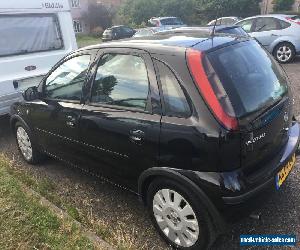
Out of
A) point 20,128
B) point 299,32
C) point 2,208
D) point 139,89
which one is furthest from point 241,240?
point 299,32

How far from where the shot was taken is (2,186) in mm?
4383

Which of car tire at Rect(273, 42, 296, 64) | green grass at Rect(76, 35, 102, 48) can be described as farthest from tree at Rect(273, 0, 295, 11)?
car tire at Rect(273, 42, 296, 64)

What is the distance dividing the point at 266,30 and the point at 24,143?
9178 millimetres

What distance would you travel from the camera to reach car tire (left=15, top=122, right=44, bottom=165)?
16.7 feet

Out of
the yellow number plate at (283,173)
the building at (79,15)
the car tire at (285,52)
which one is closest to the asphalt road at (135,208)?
the yellow number plate at (283,173)

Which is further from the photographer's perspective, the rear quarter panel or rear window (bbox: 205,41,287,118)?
rear window (bbox: 205,41,287,118)

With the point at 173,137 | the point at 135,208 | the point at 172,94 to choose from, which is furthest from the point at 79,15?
the point at 173,137

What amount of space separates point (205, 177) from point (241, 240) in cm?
88

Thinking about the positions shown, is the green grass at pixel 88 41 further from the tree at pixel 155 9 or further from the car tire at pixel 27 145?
the car tire at pixel 27 145

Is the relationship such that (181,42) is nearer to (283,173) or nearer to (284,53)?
(283,173)

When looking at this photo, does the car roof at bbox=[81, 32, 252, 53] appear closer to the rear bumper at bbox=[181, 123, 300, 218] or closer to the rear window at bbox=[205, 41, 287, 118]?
the rear window at bbox=[205, 41, 287, 118]

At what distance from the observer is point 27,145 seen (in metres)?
5.28

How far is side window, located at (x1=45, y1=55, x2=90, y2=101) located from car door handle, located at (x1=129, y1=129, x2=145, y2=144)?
968 mm

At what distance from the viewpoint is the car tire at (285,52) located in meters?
11.5
